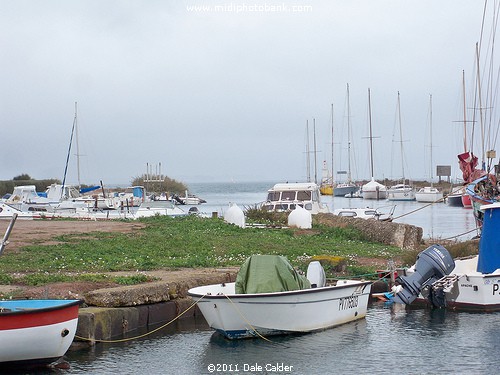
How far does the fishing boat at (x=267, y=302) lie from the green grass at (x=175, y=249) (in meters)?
3.45

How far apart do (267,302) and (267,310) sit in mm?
217

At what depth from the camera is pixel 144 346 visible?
17.2 m

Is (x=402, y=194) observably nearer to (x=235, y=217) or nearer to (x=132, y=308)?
(x=235, y=217)

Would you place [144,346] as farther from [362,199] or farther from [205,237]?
[362,199]

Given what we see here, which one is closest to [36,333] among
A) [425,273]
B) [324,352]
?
[324,352]

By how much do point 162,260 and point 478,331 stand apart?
9.82 metres

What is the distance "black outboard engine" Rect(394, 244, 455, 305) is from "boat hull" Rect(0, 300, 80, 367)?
987 centimetres

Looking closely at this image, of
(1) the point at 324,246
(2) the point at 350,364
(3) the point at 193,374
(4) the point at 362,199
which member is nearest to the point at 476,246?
(1) the point at 324,246

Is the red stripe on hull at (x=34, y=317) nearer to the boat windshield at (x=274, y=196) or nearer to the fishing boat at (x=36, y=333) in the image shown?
the fishing boat at (x=36, y=333)

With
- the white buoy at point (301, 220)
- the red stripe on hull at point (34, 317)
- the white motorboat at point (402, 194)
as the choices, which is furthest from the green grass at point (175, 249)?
the white motorboat at point (402, 194)

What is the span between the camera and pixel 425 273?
21328 mm

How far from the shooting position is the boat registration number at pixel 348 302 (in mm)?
18828

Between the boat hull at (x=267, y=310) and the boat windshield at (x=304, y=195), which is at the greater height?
the boat windshield at (x=304, y=195)

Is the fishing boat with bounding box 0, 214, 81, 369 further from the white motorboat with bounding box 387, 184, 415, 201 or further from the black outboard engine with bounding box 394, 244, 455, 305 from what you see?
the white motorboat with bounding box 387, 184, 415, 201
